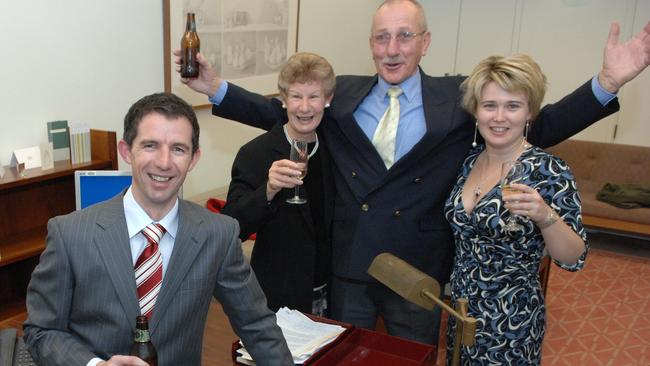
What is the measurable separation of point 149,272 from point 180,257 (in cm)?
8

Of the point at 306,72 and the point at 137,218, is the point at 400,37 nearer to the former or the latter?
the point at 306,72

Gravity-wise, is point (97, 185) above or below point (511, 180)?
below

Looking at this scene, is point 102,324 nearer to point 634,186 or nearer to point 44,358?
point 44,358

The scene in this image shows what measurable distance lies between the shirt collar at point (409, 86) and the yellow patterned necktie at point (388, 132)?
0.08 feet

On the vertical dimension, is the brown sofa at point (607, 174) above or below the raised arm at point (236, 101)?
below

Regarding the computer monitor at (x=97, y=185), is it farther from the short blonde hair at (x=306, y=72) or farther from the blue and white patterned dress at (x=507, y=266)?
the blue and white patterned dress at (x=507, y=266)

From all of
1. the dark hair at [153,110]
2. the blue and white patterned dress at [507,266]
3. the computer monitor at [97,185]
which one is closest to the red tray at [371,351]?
the blue and white patterned dress at [507,266]

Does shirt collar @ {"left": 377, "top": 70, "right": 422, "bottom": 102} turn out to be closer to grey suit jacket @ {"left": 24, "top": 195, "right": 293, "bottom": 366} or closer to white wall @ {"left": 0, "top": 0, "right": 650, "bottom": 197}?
grey suit jacket @ {"left": 24, "top": 195, "right": 293, "bottom": 366}

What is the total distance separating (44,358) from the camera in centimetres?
142

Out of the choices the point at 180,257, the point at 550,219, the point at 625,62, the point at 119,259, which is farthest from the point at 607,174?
the point at 119,259

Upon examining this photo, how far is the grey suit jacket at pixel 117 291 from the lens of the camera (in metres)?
1.43

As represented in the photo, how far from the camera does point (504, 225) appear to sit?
206 centimetres

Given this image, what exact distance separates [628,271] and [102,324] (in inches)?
215

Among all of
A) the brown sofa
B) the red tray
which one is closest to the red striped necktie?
the red tray
